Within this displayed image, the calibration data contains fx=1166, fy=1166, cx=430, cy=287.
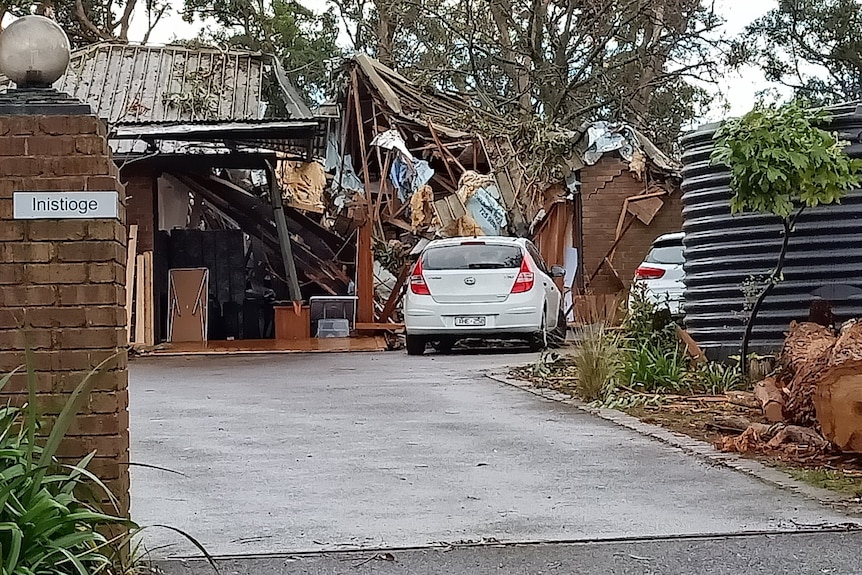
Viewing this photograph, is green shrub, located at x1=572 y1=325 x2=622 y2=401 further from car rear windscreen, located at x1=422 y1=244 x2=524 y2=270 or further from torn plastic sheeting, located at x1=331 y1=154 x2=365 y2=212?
torn plastic sheeting, located at x1=331 y1=154 x2=365 y2=212

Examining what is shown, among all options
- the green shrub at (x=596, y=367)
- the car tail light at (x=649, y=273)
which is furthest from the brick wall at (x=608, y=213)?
the green shrub at (x=596, y=367)

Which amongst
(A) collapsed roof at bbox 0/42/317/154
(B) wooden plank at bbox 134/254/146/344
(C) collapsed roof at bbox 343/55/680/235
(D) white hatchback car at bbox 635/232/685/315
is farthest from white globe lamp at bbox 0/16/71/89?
(C) collapsed roof at bbox 343/55/680/235

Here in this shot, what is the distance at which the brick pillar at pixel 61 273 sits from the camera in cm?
409

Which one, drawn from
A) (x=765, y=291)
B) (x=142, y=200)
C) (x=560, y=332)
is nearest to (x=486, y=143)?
(x=560, y=332)

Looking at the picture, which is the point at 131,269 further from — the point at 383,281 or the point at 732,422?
the point at 732,422

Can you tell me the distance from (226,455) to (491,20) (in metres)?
15.8

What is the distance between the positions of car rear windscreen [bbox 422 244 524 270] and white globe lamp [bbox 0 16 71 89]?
1070cm

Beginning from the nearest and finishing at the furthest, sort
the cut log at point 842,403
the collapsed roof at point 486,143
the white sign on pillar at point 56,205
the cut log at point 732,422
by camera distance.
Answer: the white sign on pillar at point 56,205 < the cut log at point 842,403 < the cut log at point 732,422 < the collapsed roof at point 486,143

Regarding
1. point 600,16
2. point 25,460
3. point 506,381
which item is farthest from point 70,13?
point 25,460

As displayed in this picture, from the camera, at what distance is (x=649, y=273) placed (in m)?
15.7

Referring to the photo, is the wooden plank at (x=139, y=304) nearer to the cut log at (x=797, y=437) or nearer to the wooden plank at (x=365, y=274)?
the wooden plank at (x=365, y=274)

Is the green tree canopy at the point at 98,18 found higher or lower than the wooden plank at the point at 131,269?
higher

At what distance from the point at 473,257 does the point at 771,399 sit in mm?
7953

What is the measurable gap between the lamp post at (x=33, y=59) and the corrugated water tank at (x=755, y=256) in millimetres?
6594
